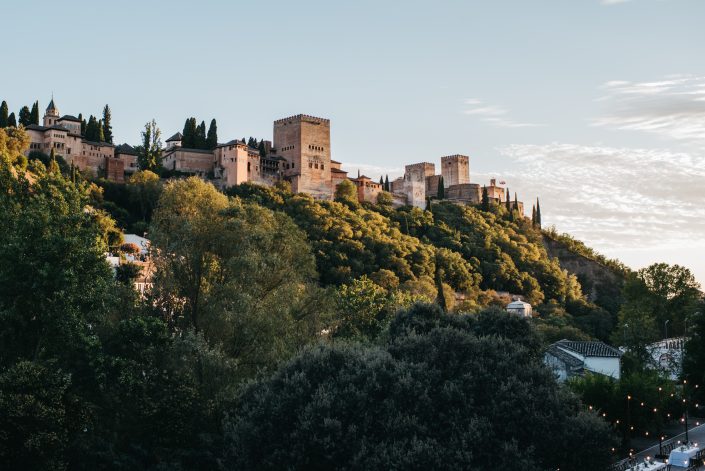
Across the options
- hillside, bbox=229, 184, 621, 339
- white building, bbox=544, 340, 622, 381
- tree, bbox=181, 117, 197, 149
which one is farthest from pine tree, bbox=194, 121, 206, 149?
white building, bbox=544, 340, 622, 381

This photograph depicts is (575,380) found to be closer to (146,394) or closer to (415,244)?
(146,394)

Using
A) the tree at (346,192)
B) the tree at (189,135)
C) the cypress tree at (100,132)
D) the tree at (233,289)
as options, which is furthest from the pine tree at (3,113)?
the tree at (233,289)

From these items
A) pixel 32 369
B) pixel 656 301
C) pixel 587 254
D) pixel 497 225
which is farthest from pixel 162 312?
pixel 587 254

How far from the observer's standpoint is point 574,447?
21641mm

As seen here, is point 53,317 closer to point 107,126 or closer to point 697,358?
point 697,358

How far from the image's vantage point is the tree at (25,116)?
93000mm

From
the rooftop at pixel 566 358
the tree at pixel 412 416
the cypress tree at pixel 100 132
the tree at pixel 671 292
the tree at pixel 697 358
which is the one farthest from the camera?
the cypress tree at pixel 100 132

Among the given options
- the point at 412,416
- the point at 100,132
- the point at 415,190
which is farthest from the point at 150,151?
the point at 412,416

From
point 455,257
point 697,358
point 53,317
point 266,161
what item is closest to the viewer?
point 53,317

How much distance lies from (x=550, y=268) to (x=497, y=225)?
1531 centimetres

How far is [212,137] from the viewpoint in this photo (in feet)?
326

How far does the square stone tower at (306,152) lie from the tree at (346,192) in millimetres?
1073

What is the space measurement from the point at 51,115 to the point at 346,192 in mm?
37942

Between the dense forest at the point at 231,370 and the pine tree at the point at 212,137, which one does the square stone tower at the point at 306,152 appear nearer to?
the pine tree at the point at 212,137
